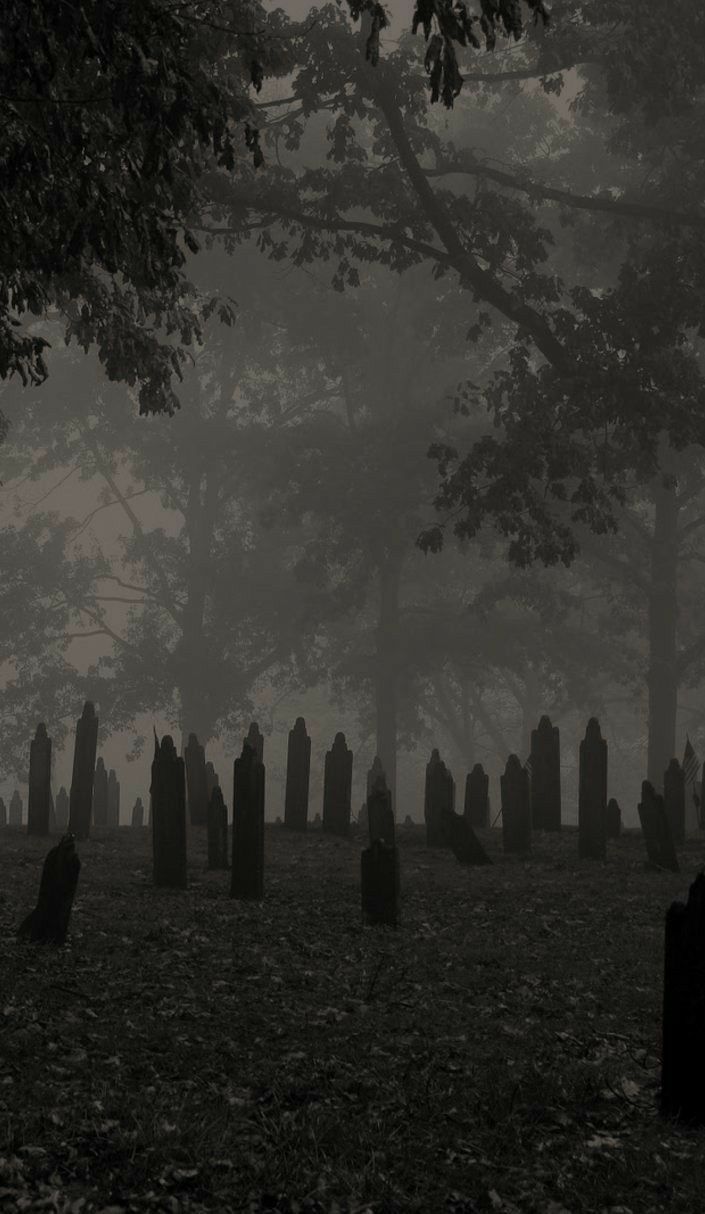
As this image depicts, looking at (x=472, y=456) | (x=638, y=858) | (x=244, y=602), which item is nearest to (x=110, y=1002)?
(x=638, y=858)

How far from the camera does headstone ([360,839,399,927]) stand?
8.63 metres

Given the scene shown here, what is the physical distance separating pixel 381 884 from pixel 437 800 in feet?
19.6

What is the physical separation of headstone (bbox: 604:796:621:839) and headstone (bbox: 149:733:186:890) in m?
6.34

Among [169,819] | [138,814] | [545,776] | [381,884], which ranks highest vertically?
[545,776]

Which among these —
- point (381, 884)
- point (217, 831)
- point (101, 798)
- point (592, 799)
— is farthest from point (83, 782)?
point (381, 884)

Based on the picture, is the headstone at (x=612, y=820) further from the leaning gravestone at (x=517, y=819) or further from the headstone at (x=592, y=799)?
the leaning gravestone at (x=517, y=819)

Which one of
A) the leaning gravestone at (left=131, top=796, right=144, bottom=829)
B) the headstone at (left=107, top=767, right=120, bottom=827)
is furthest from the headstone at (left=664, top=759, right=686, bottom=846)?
the leaning gravestone at (left=131, top=796, right=144, bottom=829)

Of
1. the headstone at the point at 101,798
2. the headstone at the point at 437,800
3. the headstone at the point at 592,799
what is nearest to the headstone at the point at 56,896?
the headstone at the point at 592,799

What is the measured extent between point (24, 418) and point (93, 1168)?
37.3 metres

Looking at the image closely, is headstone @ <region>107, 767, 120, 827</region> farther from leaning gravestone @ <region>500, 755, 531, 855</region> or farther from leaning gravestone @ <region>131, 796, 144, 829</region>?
leaning gravestone @ <region>500, 755, 531, 855</region>

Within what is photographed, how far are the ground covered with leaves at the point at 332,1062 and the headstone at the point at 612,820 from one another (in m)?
4.65

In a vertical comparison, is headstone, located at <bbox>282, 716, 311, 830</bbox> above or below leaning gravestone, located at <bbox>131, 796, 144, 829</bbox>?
above

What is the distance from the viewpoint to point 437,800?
14562 mm

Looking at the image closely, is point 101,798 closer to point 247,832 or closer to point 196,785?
point 196,785
